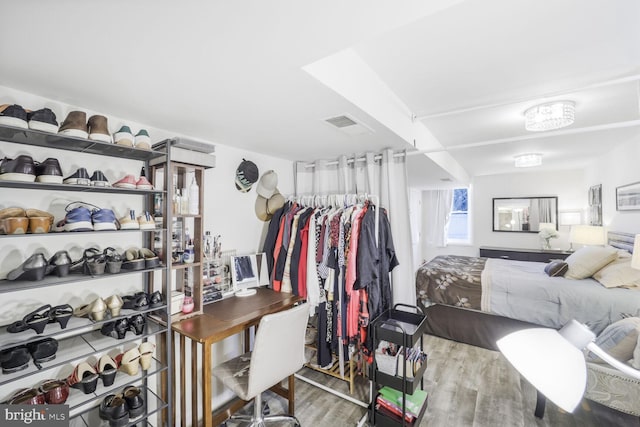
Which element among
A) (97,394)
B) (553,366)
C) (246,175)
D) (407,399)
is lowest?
(407,399)

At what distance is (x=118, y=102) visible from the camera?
1.50 metres

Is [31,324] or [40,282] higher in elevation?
[40,282]

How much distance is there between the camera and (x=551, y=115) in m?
2.05

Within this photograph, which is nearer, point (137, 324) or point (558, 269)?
point (137, 324)

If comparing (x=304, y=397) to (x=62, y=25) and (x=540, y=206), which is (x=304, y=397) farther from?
(x=540, y=206)

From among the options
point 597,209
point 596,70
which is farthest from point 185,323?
point 597,209

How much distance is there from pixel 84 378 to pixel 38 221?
0.81 m

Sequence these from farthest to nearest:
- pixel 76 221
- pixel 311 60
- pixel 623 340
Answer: pixel 623 340, pixel 76 221, pixel 311 60

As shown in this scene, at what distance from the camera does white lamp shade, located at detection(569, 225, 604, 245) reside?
341cm

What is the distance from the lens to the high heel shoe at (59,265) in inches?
51.1

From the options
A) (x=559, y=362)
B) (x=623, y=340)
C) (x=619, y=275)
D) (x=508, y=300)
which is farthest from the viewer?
(x=508, y=300)

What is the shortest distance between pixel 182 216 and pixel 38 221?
2.15 ft

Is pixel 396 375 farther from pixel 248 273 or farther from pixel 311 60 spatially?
pixel 311 60

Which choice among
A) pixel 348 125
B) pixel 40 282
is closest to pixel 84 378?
pixel 40 282
